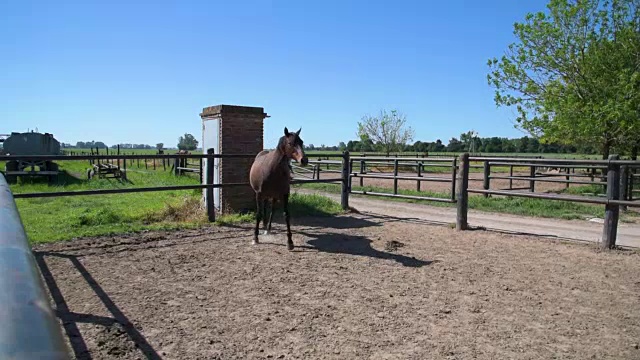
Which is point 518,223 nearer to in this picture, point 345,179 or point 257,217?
point 345,179

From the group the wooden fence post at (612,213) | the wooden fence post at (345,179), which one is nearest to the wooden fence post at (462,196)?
the wooden fence post at (612,213)

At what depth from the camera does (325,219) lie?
9.27 m

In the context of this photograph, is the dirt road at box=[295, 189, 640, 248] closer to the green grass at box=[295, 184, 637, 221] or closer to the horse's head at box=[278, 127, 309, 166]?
the green grass at box=[295, 184, 637, 221]

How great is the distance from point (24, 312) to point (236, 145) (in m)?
8.79

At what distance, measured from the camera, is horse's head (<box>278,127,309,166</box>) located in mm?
6535

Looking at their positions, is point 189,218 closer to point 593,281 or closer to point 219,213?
point 219,213

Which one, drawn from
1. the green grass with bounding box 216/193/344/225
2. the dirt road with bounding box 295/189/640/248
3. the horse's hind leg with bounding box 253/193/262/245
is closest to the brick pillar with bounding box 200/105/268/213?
the green grass with bounding box 216/193/344/225

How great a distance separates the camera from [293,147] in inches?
263

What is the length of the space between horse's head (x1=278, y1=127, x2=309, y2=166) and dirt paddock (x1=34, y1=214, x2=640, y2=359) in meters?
1.37

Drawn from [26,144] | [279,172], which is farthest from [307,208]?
[26,144]

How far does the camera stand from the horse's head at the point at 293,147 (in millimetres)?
6535

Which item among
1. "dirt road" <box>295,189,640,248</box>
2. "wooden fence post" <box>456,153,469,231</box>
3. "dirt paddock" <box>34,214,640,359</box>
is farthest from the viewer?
"wooden fence post" <box>456,153,469,231</box>

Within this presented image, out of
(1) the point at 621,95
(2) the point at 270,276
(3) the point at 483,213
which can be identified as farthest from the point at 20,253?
(1) the point at 621,95

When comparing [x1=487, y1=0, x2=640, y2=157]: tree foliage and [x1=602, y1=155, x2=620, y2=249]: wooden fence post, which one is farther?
[x1=487, y1=0, x2=640, y2=157]: tree foliage
